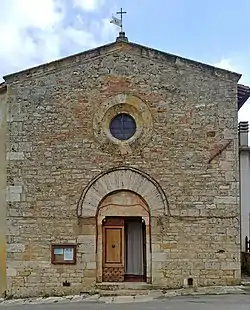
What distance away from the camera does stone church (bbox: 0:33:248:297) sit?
14.3 metres

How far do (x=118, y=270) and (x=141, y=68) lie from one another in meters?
5.93

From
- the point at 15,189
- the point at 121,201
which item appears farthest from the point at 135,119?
the point at 15,189

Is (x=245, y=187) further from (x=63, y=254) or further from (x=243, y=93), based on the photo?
(x=63, y=254)

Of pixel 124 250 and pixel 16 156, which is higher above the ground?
pixel 16 156

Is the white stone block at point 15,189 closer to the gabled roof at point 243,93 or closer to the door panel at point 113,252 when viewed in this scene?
the door panel at point 113,252

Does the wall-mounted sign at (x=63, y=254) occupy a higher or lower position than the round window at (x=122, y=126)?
lower

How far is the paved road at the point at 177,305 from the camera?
11609 mm

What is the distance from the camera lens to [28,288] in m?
14.3

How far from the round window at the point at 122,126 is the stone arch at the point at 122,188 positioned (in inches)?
39.5

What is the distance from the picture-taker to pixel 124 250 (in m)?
14.9

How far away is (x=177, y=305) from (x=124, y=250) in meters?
3.29

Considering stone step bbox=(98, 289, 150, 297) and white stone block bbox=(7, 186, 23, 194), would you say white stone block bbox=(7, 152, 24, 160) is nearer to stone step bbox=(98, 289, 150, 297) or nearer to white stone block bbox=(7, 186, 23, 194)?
white stone block bbox=(7, 186, 23, 194)

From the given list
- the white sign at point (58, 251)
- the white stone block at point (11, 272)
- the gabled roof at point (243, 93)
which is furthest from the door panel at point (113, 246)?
the gabled roof at point (243, 93)

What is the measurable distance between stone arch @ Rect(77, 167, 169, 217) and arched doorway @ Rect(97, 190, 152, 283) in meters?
0.17
